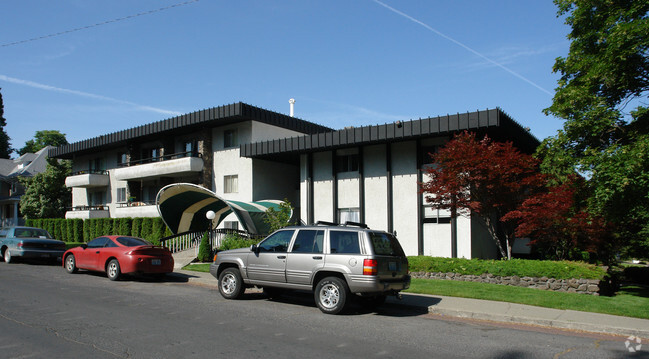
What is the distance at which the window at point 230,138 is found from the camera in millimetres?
27375

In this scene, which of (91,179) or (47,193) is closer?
(91,179)

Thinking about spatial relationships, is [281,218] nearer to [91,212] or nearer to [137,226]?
[137,226]

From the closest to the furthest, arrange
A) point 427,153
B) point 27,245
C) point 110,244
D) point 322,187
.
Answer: point 110,244, point 27,245, point 427,153, point 322,187

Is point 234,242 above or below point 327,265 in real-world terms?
below

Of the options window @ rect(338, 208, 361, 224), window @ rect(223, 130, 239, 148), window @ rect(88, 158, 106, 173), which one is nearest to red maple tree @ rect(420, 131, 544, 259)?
window @ rect(338, 208, 361, 224)

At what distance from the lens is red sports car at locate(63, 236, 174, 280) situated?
14.8m

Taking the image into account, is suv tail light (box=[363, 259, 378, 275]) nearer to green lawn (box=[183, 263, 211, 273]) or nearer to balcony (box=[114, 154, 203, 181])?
green lawn (box=[183, 263, 211, 273])

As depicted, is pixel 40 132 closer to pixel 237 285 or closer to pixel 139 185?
pixel 139 185

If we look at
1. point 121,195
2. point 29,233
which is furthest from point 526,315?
point 121,195

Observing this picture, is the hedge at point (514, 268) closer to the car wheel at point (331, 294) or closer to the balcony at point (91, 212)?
the car wheel at point (331, 294)

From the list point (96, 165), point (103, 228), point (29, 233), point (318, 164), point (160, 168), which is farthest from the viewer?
point (96, 165)

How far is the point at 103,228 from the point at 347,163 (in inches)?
783

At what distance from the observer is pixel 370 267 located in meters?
9.54

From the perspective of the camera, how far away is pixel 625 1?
14.1 meters
